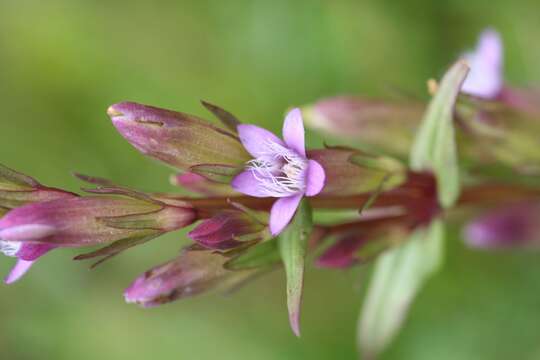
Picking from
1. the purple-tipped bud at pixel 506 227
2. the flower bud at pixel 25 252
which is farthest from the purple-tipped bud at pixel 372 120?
the flower bud at pixel 25 252

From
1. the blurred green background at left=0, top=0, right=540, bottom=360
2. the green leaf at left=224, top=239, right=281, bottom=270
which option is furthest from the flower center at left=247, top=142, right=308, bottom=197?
the blurred green background at left=0, top=0, right=540, bottom=360

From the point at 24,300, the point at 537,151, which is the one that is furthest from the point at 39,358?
the point at 537,151

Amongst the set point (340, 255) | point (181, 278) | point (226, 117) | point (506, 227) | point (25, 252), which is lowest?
point (506, 227)

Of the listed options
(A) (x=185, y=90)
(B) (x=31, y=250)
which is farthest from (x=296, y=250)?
(A) (x=185, y=90)

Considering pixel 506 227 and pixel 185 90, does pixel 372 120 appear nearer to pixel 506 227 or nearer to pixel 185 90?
pixel 506 227

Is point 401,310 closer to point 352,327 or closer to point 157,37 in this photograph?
point 352,327

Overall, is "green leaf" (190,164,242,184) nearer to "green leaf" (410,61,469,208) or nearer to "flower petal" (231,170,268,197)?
"flower petal" (231,170,268,197)
